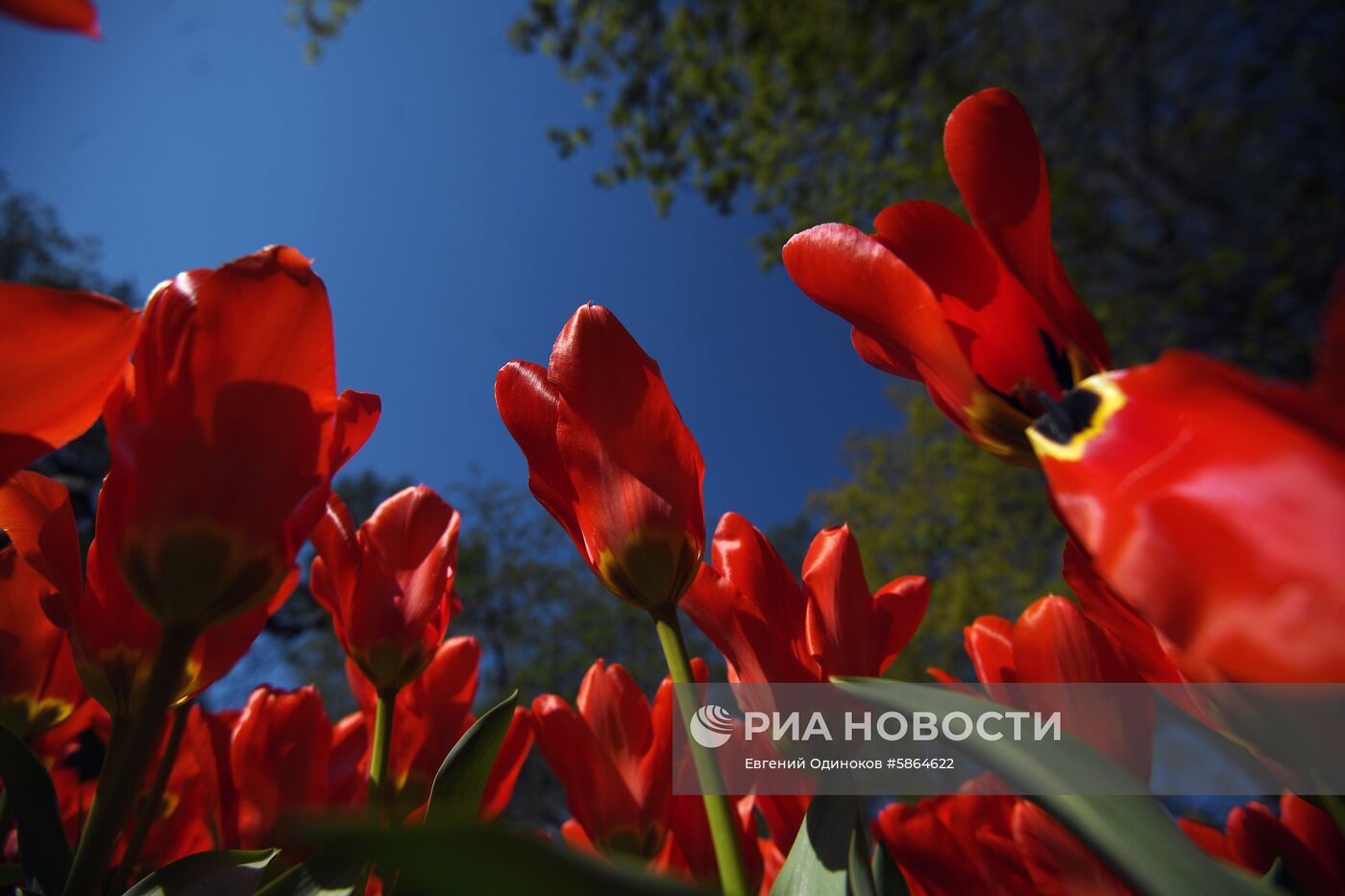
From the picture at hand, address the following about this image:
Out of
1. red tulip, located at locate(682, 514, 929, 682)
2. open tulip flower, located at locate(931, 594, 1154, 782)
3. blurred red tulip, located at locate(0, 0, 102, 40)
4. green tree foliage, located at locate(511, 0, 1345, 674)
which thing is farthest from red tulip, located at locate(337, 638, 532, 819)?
green tree foliage, located at locate(511, 0, 1345, 674)

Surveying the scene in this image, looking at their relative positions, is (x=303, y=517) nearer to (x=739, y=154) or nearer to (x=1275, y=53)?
(x=739, y=154)

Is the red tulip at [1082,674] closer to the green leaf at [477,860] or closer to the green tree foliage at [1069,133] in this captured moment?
the green leaf at [477,860]

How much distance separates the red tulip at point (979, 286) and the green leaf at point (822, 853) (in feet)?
0.60

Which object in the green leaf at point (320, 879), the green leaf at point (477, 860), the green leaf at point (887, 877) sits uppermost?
the green leaf at point (477, 860)

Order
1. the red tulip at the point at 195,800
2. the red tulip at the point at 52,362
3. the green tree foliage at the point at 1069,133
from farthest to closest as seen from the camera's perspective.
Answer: the green tree foliage at the point at 1069,133 → the red tulip at the point at 195,800 → the red tulip at the point at 52,362

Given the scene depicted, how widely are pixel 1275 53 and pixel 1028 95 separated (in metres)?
1.68

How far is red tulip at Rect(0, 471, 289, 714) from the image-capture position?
0.36 meters

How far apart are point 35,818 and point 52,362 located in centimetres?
24

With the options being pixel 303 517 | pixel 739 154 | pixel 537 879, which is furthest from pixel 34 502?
pixel 739 154

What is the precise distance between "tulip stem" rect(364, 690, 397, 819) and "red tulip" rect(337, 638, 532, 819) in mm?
67

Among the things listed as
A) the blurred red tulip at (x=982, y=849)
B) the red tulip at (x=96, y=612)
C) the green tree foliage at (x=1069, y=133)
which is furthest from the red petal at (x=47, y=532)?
the green tree foliage at (x=1069, y=133)

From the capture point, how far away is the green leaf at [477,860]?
13cm
